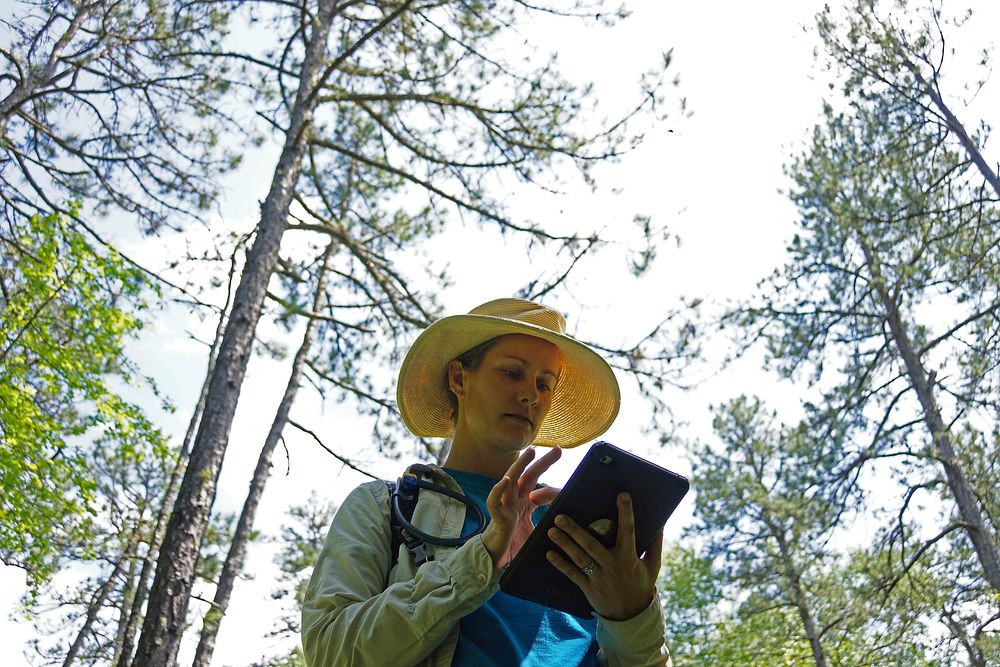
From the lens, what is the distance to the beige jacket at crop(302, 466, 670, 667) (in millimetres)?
1351

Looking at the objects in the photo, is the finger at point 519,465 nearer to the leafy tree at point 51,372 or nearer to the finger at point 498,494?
the finger at point 498,494

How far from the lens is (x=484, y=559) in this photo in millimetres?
1361

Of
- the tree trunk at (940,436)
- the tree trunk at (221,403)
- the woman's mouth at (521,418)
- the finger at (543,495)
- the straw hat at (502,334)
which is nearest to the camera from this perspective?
the finger at (543,495)

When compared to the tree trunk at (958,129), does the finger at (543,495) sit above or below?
below

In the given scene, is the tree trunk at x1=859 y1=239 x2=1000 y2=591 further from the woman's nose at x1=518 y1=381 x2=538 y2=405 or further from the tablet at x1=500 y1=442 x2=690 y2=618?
the tablet at x1=500 y1=442 x2=690 y2=618

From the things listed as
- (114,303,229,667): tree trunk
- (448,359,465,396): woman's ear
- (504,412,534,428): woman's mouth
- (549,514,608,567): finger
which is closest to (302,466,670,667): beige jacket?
(549,514,608,567): finger

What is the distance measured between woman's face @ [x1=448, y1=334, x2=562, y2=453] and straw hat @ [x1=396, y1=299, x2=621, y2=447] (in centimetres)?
5

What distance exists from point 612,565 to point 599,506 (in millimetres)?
121

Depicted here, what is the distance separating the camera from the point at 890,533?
9.77m

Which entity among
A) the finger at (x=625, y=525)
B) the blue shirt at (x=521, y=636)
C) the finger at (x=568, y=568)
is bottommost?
the blue shirt at (x=521, y=636)

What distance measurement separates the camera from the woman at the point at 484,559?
1367 millimetres

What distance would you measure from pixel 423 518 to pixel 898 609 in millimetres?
9998

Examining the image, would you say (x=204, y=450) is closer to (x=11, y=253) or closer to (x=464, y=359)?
(x=464, y=359)

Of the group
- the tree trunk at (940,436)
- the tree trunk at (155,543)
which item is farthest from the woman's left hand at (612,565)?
the tree trunk at (940,436)
